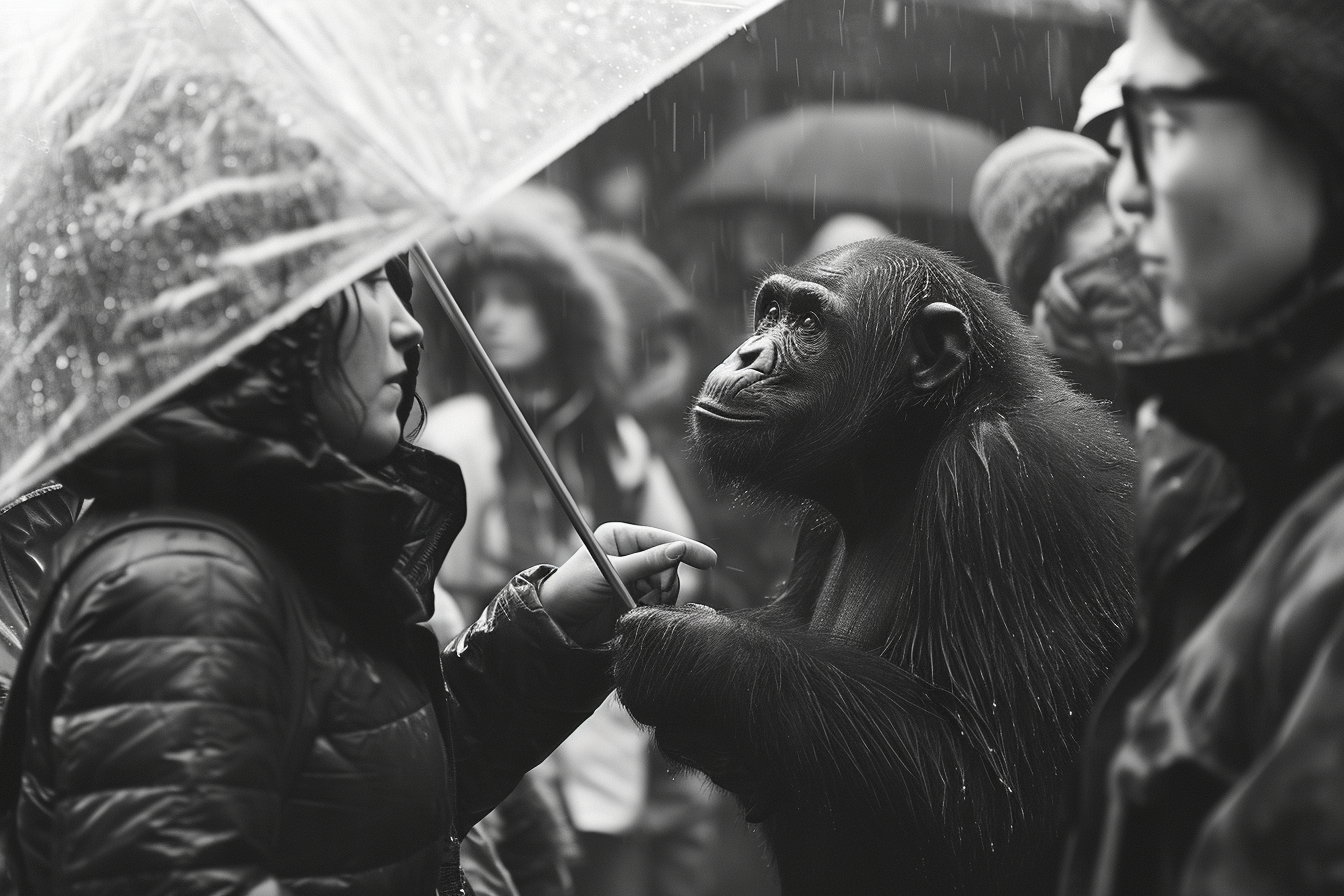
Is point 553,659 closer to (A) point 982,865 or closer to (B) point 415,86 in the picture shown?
(A) point 982,865

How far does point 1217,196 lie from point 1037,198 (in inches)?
125

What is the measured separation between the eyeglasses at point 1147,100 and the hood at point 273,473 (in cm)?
111

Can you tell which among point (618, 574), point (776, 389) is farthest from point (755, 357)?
point (618, 574)

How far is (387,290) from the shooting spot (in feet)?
7.47

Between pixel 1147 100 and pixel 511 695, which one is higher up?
pixel 1147 100

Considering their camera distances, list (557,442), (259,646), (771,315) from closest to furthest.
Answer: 1. (259,646)
2. (771,315)
3. (557,442)

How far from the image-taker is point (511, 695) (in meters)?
2.72

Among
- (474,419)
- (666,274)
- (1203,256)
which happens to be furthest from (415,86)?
(666,274)

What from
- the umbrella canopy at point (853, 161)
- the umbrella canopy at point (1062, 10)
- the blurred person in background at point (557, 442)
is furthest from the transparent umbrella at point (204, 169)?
the umbrella canopy at point (1062, 10)

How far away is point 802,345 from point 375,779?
136 centimetres

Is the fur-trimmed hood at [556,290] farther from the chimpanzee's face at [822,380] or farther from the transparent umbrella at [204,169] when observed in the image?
the transparent umbrella at [204,169]

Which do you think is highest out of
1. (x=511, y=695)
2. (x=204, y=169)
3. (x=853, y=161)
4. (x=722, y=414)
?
(x=204, y=169)

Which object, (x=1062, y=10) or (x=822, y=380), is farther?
(x=1062, y=10)

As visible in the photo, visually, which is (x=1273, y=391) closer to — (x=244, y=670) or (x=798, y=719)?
(x=244, y=670)
